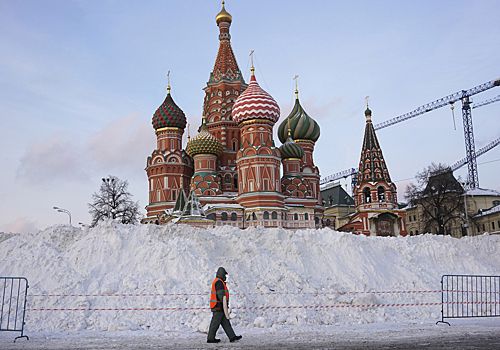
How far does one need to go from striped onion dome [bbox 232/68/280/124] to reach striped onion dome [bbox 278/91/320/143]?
17.7ft

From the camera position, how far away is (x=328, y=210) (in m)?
71.9

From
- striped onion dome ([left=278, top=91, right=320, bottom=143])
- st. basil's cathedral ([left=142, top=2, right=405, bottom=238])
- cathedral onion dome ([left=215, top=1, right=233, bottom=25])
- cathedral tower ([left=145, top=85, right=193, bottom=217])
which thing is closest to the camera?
st. basil's cathedral ([left=142, top=2, right=405, bottom=238])

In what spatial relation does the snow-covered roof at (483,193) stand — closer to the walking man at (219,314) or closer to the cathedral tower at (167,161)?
the cathedral tower at (167,161)

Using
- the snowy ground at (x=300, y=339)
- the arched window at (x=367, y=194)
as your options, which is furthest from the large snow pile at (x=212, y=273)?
the arched window at (x=367, y=194)

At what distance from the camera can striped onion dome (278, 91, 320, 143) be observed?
44.1 m

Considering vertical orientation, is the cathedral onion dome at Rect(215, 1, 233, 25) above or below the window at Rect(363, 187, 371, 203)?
above

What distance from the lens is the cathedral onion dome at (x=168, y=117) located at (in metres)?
41.8

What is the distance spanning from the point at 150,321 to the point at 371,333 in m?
4.82

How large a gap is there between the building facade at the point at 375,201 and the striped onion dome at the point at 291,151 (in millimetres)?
6408

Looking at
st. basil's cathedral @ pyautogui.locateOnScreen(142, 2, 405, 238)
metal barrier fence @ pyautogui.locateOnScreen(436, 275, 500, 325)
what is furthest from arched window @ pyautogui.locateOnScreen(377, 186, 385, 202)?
metal barrier fence @ pyautogui.locateOnScreen(436, 275, 500, 325)

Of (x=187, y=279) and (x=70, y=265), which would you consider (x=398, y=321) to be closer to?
(x=187, y=279)

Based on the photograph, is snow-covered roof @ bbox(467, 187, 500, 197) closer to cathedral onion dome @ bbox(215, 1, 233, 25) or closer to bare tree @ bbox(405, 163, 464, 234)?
bare tree @ bbox(405, 163, 464, 234)

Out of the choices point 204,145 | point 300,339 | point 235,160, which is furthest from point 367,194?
point 300,339

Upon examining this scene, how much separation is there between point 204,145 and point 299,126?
9590mm
